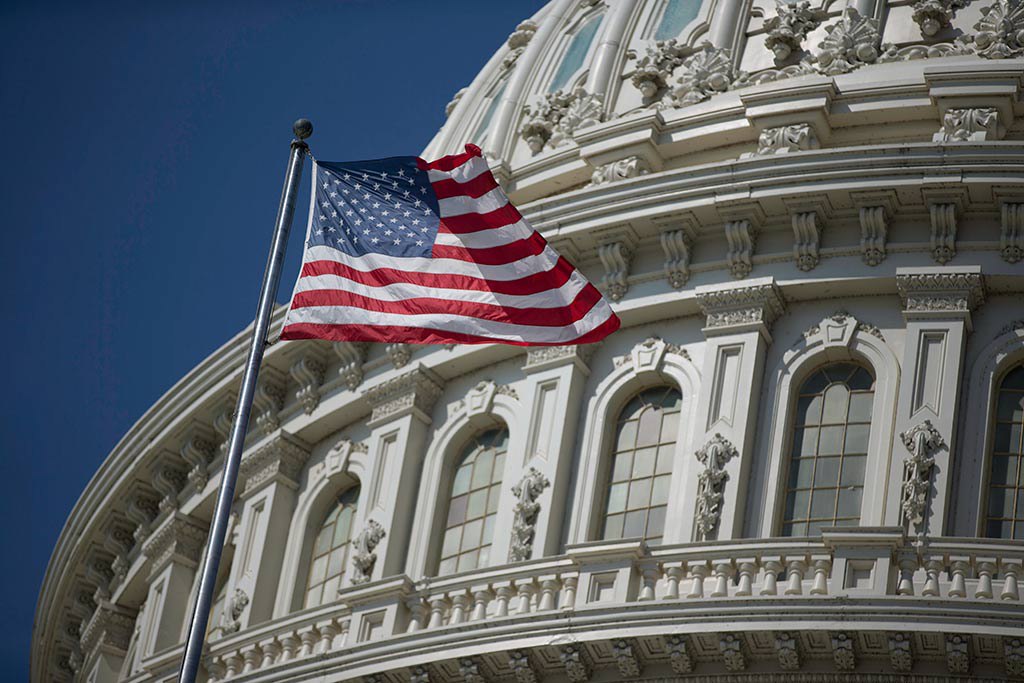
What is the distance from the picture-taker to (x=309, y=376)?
45.0 m

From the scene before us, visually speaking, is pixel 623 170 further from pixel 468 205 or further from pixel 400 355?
pixel 468 205

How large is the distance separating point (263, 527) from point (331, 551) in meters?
1.68

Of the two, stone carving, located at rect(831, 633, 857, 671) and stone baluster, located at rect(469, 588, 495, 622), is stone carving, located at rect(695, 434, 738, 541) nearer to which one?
stone baluster, located at rect(469, 588, 495, 622)

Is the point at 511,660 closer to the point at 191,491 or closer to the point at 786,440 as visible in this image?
the point at 786,440

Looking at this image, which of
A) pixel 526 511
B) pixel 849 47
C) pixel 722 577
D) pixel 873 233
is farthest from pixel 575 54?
pixel 722 577

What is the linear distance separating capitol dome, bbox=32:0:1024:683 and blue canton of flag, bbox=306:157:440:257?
788 cm

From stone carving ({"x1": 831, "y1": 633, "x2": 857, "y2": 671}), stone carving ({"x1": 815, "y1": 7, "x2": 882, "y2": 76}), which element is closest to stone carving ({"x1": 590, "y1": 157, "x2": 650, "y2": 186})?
stone carving ({"x1": 815, "y1": 7, "x2": 882, "y2": 76})

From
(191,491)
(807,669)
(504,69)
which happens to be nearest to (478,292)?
(807,669)

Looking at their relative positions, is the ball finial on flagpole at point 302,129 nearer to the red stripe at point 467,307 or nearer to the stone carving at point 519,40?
the red stripe at point 467,307

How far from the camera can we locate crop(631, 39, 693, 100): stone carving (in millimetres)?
46594

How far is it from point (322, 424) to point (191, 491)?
16.5 ft

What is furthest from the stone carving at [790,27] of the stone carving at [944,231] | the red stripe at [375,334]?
the red stripe at [375,334]

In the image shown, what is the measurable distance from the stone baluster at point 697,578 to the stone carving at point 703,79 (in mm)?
12829

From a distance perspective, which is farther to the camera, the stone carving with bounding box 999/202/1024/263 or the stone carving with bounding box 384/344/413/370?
the stone carving with bounding box 384/344/413/370
